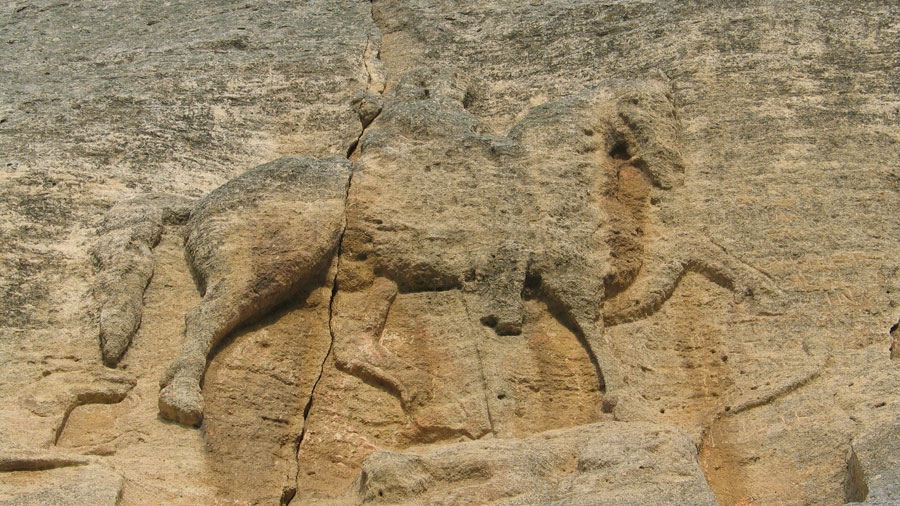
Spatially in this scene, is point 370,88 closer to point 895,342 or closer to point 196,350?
point 196,350

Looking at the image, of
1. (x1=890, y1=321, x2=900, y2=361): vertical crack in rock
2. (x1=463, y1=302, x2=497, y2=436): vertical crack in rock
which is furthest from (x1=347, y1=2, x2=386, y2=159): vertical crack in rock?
(x1=890, y1=321, x2=900, y2=361): vertical crack in rock

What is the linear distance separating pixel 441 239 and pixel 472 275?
36cm

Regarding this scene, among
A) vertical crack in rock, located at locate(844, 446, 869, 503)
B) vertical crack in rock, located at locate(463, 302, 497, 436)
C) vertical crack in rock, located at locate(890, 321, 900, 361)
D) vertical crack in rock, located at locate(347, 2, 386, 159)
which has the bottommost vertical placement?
vertical crack in rock, located at locate(463, 302, 497, 436)

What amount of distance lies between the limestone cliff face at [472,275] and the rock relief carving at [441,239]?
0.02 metres

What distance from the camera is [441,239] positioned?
10023 mm

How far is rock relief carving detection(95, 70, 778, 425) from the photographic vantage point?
951cm

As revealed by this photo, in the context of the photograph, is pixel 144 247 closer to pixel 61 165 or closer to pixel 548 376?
pixel 61 165

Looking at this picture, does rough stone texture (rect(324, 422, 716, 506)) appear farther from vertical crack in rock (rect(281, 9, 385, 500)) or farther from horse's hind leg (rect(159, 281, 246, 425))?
horse's hind leg (rect(159, 281, 246, 425))

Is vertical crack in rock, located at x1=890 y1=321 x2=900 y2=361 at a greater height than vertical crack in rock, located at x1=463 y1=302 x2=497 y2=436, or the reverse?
vertical crack in rock, located at x1=890 y1=321 x2=900 y2=361

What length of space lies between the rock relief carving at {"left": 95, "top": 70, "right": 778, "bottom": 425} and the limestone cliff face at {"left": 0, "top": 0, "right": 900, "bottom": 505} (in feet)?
0.07

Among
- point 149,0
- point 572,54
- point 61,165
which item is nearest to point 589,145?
point 572,54

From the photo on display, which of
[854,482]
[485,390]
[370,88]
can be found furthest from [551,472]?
[370,88]

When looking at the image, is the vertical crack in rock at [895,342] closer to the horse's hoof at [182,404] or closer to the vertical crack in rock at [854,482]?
the vertical crack in rock at [854,482]

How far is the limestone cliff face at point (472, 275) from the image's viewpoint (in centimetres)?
842
